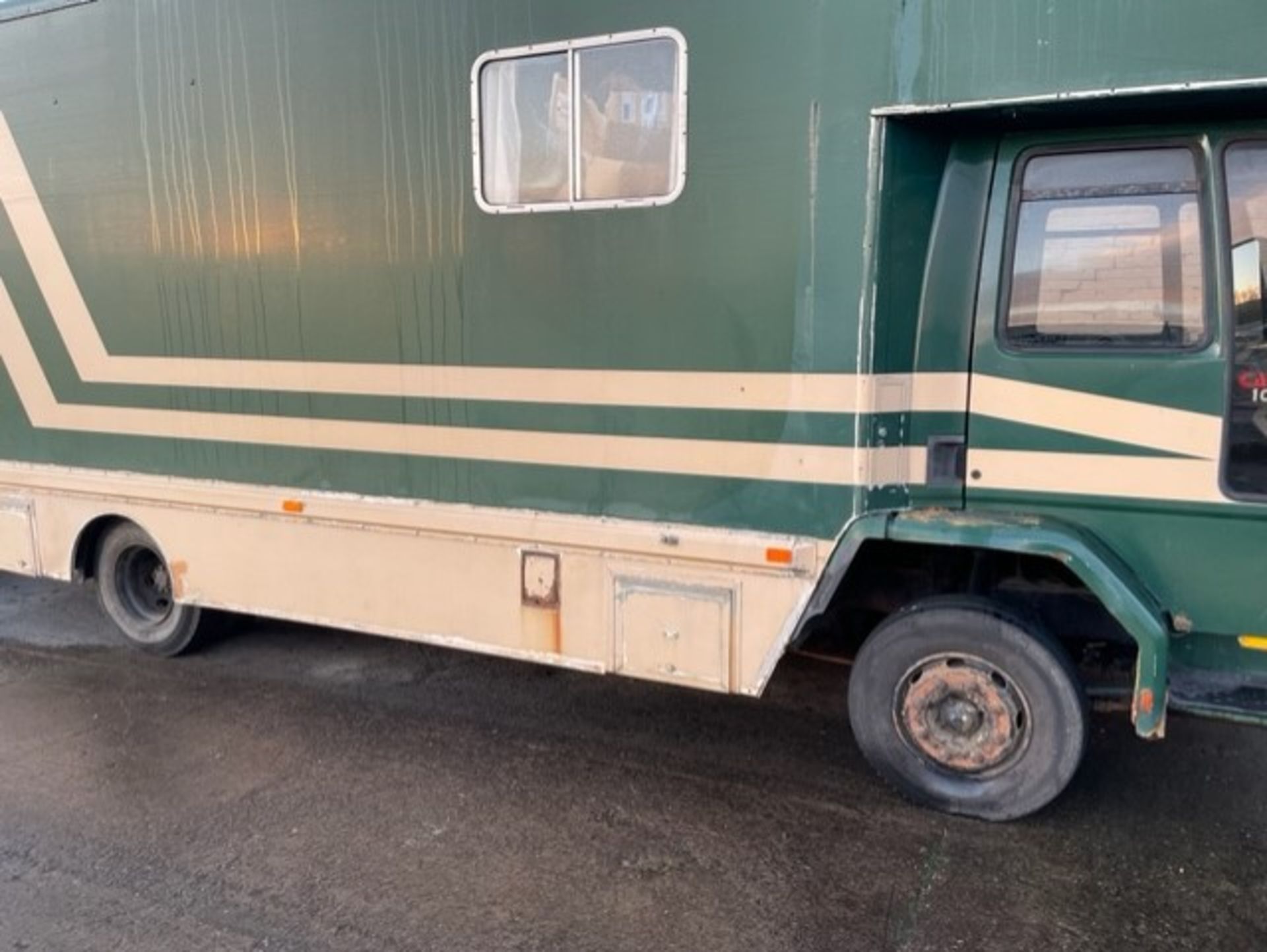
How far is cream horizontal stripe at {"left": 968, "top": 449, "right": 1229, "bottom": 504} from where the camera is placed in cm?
348

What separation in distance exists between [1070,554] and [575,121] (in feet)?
7.84

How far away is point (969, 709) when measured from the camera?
3.78 m

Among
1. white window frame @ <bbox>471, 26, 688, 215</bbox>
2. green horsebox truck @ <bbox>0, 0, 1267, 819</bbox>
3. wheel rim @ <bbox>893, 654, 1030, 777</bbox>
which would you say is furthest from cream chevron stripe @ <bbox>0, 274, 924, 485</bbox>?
white window frame @ <bbox>471, 26, 688, 215</bbox>

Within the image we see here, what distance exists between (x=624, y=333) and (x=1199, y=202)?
2025 millimetres

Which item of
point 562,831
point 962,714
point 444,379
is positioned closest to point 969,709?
point 962,714

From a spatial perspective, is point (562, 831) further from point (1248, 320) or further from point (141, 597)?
point (141, 597)

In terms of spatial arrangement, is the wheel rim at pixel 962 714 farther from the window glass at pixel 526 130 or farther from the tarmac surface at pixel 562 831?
the window glass at pixel 526 130

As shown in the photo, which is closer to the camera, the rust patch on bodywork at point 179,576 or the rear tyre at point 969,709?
the rear tyre at point 969,709

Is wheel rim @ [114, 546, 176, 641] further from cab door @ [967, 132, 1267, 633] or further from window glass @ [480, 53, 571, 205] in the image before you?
cab door @ [967, 132, 1267, 633]

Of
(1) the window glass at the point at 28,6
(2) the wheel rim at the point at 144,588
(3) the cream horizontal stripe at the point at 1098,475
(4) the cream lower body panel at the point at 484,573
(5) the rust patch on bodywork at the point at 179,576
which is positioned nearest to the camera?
A: (3) the cream horizontal stripe at the point at 1098,475

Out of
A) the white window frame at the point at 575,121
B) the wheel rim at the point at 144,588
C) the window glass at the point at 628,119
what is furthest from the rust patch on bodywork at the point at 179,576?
the window glass at the point at 628,119

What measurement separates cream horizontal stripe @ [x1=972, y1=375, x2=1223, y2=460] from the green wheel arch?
0.35 m

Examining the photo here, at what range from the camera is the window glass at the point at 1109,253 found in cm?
347

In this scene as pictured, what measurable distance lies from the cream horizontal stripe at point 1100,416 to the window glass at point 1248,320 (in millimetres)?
81
